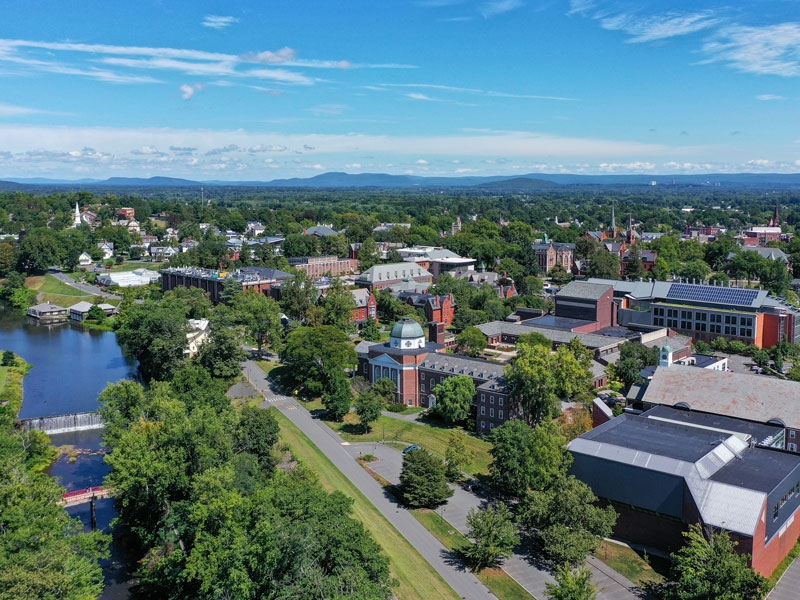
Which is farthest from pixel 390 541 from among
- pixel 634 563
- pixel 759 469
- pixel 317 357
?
pixel 317 357

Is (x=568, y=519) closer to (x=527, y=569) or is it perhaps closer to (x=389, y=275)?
(x=527, y=569)

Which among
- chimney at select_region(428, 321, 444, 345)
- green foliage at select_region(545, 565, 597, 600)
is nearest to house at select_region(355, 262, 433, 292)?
chimney at select_region(428, 321, 444, 345)

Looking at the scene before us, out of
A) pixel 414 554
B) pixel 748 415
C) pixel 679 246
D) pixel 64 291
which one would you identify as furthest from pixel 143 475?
pixel 679 246

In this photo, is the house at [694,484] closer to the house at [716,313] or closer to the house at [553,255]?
the house at [716,313]

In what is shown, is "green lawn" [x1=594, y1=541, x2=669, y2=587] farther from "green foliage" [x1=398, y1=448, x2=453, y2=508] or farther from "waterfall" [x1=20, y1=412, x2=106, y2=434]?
"waterfall" [x1=20, y1=412, x2=106, y2=434]

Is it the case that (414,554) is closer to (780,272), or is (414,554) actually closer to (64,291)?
(780,272)

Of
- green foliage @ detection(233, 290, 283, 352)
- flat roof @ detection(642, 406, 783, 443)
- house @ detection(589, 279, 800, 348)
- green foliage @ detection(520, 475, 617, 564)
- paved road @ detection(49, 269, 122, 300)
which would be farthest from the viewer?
paved road @ detection(49, 269, 122, 300)

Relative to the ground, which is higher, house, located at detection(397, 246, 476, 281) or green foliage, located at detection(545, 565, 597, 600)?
house, located at detection(397, 246, 476, 281)
